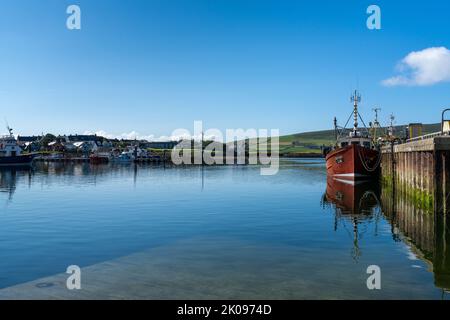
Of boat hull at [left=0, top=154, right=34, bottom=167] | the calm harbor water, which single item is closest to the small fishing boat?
boat hull at [left=0, top=154, right=34, bottom=167]

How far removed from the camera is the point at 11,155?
393 ft

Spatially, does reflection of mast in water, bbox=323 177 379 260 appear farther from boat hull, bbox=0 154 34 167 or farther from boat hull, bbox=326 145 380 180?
boat hull, bbox=0 154 34 167

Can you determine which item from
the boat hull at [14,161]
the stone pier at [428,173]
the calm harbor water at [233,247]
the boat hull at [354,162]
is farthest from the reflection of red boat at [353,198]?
the boat hull at [14,161]

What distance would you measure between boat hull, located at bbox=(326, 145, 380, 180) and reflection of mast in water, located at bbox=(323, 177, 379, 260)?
180 centimetres

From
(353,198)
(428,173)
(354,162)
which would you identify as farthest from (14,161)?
(428,173)

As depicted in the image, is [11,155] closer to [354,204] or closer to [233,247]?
[354,204]

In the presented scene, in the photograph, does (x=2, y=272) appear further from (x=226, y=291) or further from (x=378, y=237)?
(x=378, y=237)

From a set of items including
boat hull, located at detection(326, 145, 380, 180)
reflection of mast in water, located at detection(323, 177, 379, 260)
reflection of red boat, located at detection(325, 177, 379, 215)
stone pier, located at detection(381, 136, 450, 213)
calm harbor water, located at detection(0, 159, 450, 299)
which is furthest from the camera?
boat hull, located at detection(326, 145, 380, 180)

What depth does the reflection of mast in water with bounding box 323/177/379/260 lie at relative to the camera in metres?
23.3

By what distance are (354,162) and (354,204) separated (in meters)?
18.3

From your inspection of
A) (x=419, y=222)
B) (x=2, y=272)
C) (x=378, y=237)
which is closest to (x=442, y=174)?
(x=419, y=222)

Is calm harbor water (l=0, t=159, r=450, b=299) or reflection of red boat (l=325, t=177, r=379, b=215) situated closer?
calm harbor water (l=0, t=159, r=450, b=299)

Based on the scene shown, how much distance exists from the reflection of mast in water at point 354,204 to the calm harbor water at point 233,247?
5.6 inches

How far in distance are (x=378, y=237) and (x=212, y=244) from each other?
29.7ft
